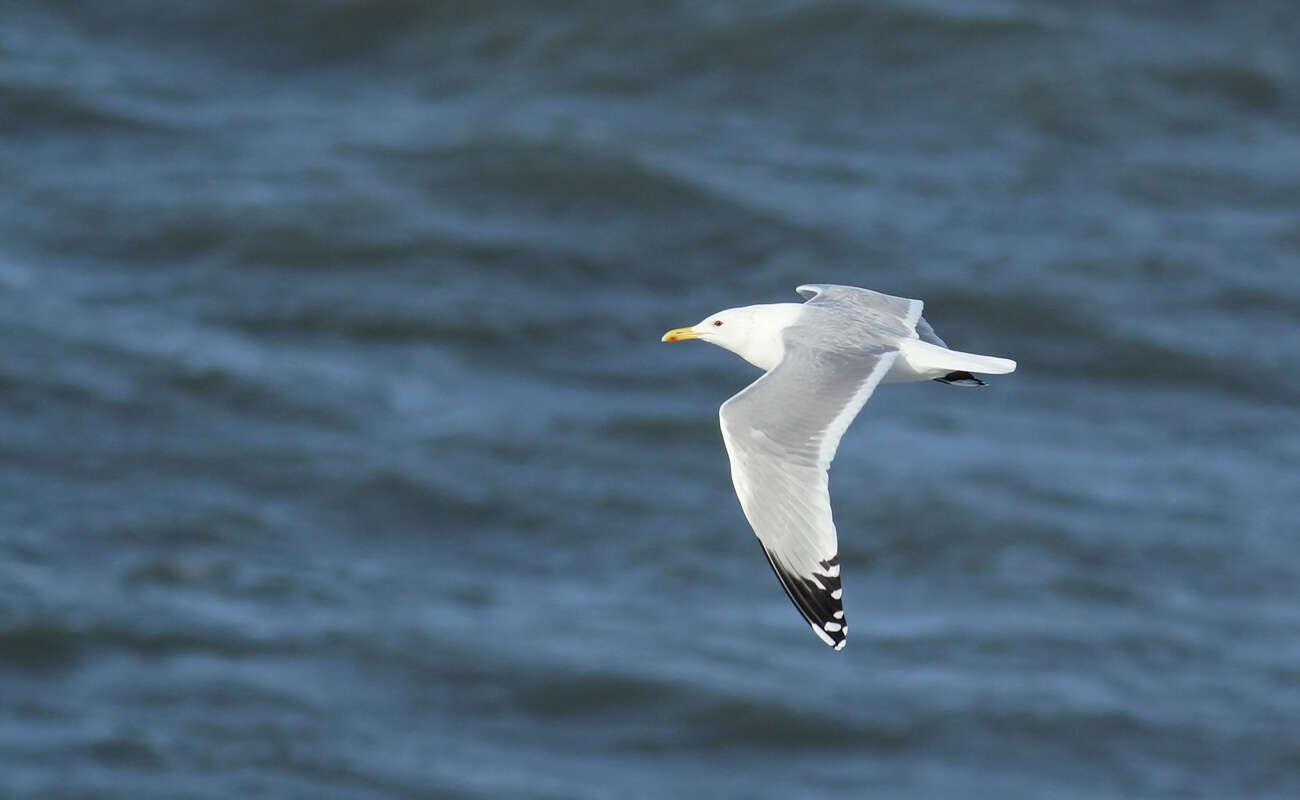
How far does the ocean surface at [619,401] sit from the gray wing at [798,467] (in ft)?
34.6

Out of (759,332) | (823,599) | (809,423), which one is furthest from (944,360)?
(823,599)

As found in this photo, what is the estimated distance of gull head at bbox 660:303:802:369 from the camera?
7.16m

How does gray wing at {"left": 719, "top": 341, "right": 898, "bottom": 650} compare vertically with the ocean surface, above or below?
below

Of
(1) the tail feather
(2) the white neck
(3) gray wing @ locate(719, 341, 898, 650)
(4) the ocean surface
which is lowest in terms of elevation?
(3) gray wing @ locate(719, 341, 898, 650)

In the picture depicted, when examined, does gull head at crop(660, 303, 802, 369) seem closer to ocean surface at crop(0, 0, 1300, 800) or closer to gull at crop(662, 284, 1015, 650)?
gull at crop(662, 284, 1015, 650)

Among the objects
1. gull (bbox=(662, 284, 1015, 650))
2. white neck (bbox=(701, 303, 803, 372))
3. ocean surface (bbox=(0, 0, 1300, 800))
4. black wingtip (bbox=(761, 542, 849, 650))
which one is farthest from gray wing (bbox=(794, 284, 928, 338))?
ocean surface (bbox=(0, 0, 1300, 800))

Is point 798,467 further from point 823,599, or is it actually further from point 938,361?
point 938,361

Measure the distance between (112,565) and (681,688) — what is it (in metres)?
5.13

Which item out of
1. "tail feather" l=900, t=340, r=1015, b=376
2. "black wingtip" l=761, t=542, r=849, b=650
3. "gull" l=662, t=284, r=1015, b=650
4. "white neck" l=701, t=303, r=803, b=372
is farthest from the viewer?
"white neck" l=701, t=303, r=803, b=372

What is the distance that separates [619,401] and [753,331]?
1301 cm

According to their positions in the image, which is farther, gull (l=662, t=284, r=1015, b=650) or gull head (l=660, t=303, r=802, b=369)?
gull head (l=660, t=303, r=802, b=369)

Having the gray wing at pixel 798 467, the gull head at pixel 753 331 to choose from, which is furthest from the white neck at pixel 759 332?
the gray wing at pixel 798 467

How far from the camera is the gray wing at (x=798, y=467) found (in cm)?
593

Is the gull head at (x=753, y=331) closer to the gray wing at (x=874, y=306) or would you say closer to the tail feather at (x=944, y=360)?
the gray wing at (x=874, y=306)
